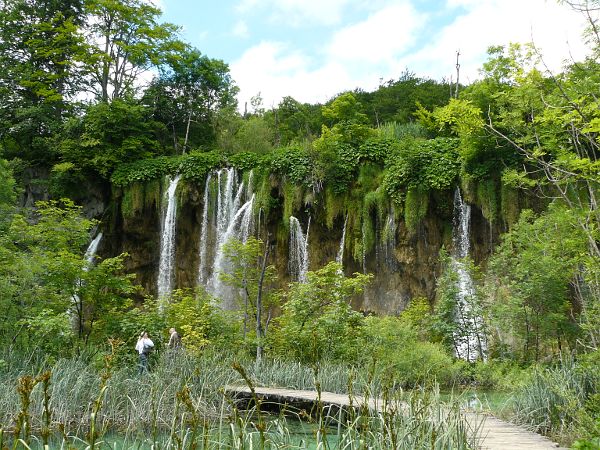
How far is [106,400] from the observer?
7488mm

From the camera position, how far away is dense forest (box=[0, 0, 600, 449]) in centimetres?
729

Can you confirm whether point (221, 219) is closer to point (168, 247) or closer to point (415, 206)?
point (168, 247)

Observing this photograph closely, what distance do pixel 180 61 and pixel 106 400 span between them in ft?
71.2

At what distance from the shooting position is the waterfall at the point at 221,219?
19719mm

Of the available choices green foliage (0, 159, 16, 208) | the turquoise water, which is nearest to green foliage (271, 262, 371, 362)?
the turquoise water

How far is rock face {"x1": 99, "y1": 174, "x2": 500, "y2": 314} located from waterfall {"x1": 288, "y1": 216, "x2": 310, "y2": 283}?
0.23 metres

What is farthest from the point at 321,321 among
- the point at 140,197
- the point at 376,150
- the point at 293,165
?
the point at 140,197

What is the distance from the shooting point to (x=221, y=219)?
20547 mm

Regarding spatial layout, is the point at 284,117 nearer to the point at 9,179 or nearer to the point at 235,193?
the point at 235,193

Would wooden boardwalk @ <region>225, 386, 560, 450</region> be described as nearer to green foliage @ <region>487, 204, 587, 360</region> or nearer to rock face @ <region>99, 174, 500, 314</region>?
green foliage @ <region>487, 204, 587, 360</region>

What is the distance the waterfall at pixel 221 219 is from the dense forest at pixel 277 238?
0.08m

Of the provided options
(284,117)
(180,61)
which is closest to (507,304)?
(180,61)

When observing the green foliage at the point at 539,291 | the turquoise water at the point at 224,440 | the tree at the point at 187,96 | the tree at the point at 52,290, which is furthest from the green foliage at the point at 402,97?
the turquoise water at the point at 224,440

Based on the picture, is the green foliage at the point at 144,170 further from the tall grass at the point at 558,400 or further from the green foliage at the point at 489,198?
the tall grass at the point at 558,400
